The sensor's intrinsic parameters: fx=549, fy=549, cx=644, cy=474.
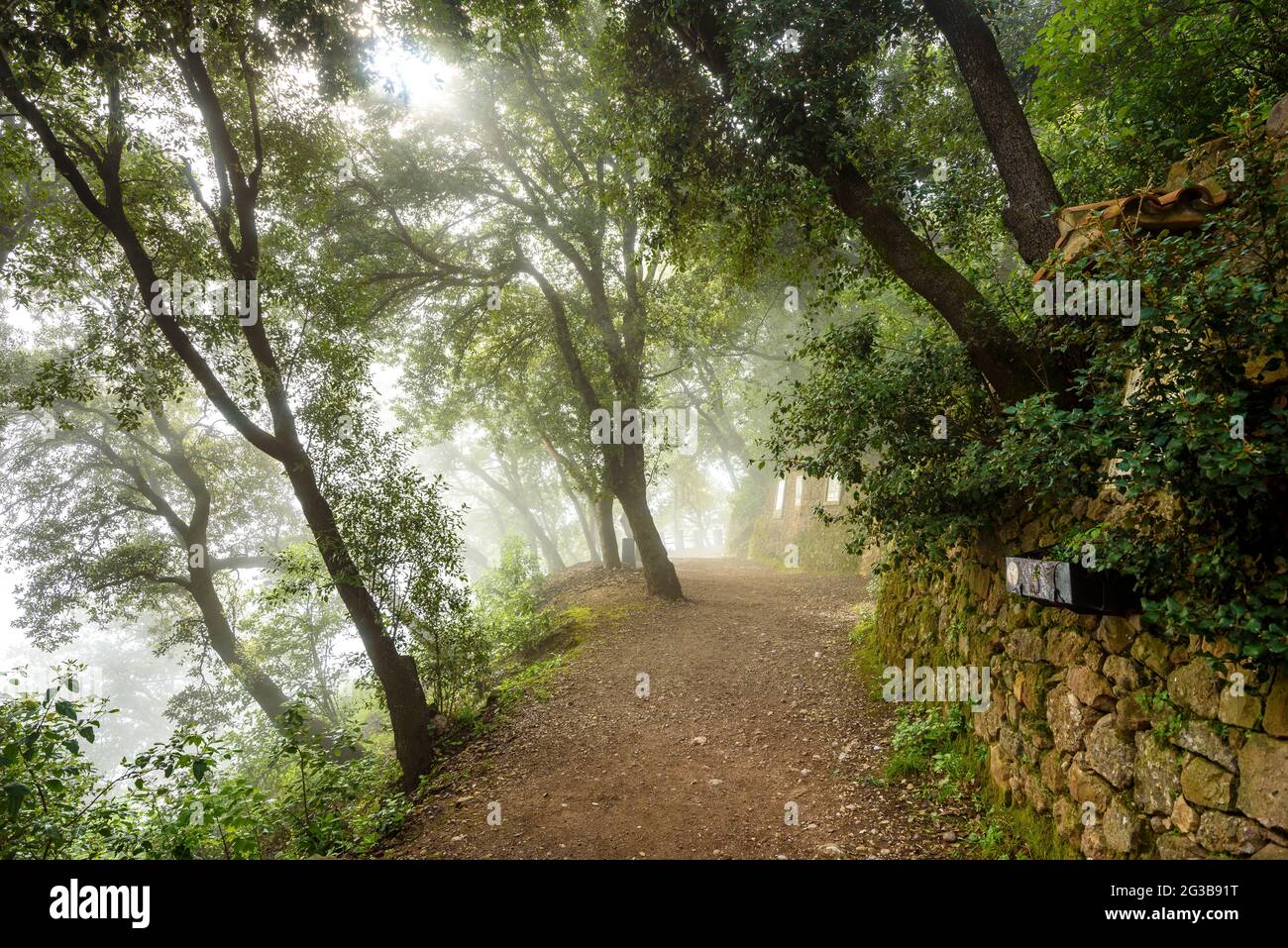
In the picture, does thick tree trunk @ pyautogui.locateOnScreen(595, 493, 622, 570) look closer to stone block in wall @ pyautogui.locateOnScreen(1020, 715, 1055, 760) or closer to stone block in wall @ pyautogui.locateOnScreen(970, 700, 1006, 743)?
stone block in wall @ pyautogui.locateOnScreen(970, 700, 1006, 743)

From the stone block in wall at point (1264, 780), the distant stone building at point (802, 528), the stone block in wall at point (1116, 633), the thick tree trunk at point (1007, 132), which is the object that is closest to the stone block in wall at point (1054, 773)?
the stone block in wall at point (1116, 633)

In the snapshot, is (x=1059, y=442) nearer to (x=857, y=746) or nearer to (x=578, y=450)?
(x=857, y=746)

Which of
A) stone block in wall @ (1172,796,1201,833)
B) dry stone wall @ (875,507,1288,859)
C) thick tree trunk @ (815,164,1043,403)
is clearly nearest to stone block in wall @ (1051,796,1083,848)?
dry stone wall @ (875,507,1288,859)

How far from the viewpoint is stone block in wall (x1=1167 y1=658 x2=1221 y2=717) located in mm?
3082

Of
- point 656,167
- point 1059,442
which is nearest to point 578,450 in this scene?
point 656,167

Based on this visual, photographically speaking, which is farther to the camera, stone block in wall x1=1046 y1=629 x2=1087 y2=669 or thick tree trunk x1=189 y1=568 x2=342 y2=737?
thick tree trunk x1=189 y1=568 x2=342 y2=737

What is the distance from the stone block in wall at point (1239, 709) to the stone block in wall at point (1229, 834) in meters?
0.47

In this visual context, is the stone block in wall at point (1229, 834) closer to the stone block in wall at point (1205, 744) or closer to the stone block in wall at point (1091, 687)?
the stone block in wall at point (1205, 744)

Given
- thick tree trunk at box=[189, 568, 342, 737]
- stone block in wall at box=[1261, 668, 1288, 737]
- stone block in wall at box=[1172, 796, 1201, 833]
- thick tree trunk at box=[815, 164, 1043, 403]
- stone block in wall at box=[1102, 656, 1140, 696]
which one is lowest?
thick tree trunk at box=[189, 568, 342, 737]

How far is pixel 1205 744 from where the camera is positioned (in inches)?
121

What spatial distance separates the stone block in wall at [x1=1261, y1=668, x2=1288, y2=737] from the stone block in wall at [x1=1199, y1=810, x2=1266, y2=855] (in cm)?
49

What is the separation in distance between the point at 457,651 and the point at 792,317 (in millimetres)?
21825

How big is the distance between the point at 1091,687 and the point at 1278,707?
1249 mm

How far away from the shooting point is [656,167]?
7574 millimetres
